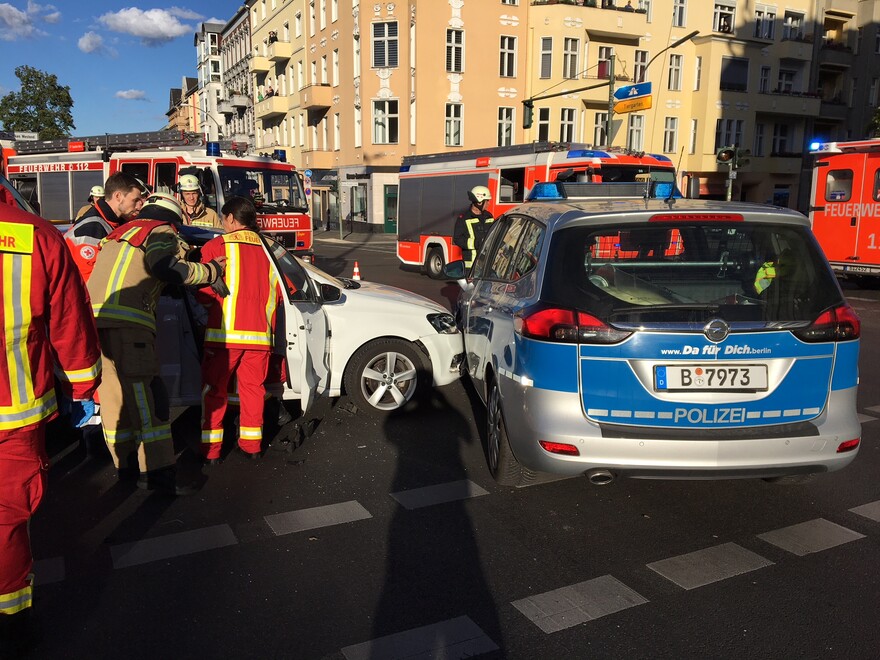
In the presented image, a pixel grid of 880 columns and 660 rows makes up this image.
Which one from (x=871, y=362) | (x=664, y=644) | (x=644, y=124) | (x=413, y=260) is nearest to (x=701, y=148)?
(x=644, y=124)

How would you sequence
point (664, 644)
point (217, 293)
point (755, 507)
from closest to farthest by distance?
point (664, 644)
point (755, 507)
point (217, 293)

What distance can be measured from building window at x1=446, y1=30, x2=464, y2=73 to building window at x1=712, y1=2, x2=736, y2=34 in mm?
14416

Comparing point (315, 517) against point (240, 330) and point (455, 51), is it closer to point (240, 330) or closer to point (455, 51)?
point (240, 330)

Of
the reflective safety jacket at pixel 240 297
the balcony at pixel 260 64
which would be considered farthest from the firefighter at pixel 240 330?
the balcony at pixel 260 64

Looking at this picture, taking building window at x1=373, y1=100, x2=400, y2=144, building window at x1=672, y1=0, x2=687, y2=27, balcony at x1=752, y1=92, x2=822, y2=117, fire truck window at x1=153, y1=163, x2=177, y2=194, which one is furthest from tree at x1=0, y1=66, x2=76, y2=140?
balcony at x1=752, y1=92, x2=822, y2=117

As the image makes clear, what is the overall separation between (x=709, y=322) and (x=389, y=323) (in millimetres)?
2891

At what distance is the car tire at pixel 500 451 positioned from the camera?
14.0 feet

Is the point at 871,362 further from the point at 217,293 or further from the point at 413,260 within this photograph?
the point at 413,260

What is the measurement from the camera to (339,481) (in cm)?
470

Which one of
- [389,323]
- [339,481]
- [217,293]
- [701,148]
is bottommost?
[339,481]

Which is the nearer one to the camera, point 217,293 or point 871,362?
point 217,293

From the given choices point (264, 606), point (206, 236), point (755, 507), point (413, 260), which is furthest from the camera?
point (413, 260)

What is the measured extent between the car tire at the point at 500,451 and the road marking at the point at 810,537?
1.37 metres

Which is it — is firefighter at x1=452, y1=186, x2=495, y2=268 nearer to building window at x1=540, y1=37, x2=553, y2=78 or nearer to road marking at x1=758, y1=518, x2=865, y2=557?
road marking at x1=758, y1=518, x2=865, y2=557
